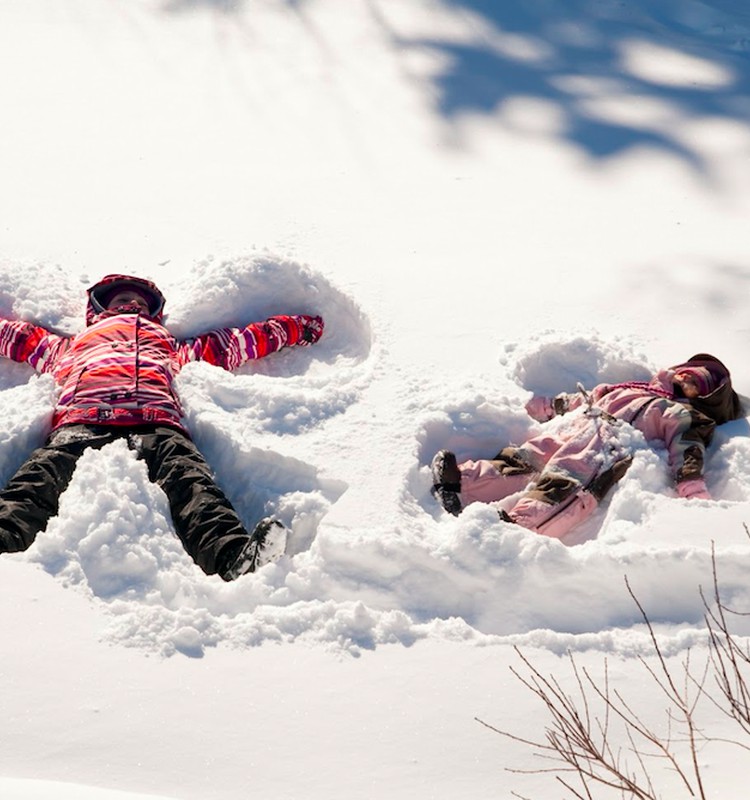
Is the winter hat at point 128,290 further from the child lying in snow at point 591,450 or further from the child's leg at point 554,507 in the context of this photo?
the child's leg at point 554,507

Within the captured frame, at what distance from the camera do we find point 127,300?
4.22m

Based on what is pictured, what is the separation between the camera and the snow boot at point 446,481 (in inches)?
135

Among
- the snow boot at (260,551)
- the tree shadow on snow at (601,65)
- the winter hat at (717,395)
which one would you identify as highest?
the tree shadow on snow at (601,65)

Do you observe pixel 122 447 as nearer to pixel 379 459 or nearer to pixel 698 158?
pixel 379 459

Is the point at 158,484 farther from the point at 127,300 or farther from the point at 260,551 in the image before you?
the point at 127,300

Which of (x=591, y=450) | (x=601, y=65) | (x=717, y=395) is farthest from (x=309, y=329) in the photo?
(x=601, y=65)

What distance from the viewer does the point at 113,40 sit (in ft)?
21.9

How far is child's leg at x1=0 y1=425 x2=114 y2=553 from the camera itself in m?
3.04

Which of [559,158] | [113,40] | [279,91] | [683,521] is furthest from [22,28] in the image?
[683,521]

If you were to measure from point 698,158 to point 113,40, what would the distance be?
3.82 meters

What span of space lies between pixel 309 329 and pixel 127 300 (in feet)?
2.53

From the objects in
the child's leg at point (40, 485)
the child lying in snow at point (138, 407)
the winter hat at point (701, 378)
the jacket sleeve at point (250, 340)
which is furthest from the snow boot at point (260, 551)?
the winter hat at point (701, 378)

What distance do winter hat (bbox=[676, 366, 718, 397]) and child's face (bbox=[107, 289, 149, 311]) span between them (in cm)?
218

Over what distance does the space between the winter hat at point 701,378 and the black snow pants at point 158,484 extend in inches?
70.5
